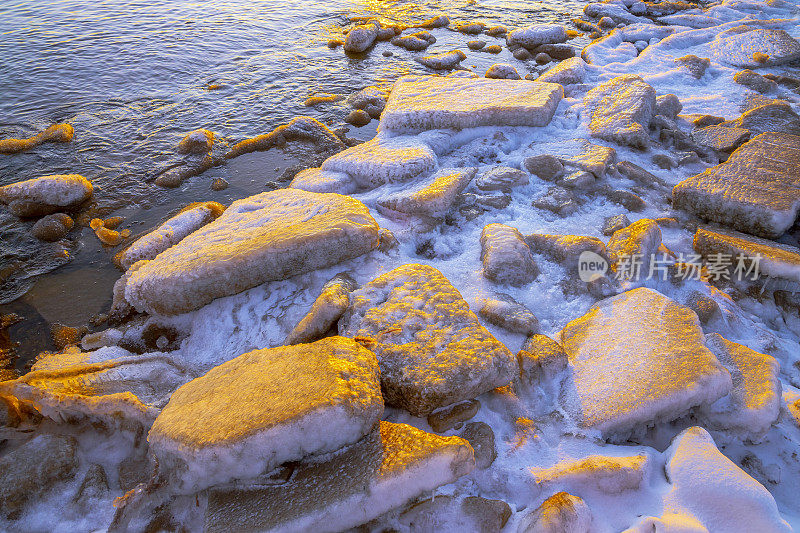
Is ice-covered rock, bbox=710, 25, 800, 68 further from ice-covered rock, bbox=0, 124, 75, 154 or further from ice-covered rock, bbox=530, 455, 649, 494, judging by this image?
ice-covered rock, bbox=0, 124, 75, 154

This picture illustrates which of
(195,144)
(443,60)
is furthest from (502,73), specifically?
(195,144)

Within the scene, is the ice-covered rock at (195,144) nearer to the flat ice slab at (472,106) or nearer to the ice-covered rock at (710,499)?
the flat ice slab at (472,106)

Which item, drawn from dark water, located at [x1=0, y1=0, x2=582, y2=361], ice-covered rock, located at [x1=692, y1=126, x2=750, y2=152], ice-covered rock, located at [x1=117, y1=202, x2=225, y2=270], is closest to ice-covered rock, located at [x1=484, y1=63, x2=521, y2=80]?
dark water, located at [x1=0, y1=0, x2=582, y2=361]

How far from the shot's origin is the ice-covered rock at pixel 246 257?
2.72 meters

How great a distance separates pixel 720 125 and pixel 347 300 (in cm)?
403

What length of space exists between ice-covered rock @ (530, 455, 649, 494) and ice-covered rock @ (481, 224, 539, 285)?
1.16m

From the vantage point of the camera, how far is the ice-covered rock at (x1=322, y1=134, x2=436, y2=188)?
3799 mm

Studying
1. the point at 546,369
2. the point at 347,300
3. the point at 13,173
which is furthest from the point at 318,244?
the point at 13,173

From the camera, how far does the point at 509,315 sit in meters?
2.53

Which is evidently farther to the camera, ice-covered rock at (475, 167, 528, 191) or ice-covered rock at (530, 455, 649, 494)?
ice-covered rock at (475, 167, 528, 191)

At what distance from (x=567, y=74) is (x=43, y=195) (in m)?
5.50

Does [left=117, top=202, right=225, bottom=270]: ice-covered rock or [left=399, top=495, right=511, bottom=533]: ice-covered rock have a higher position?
[left=399, top=495, right=511, bottom=533]: ice-covered rock

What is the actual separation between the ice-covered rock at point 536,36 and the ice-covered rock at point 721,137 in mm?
3855

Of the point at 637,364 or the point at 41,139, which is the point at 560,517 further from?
the point at 41,139
